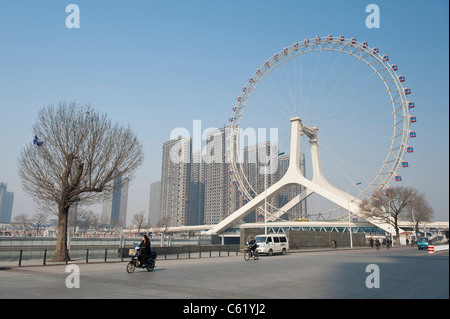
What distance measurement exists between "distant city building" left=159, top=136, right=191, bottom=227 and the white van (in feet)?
512

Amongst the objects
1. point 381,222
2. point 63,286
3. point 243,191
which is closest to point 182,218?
point 243,191

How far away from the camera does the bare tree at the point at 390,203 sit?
6300 centimetres

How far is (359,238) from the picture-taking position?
6034 cm

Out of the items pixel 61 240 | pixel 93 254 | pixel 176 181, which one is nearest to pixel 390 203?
pixel 93 254

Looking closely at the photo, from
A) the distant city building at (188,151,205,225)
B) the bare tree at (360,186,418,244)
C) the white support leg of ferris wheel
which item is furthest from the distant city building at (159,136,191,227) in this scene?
the bare tree at (360,186,418,244)

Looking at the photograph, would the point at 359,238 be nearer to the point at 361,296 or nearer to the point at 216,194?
the point at 361,296

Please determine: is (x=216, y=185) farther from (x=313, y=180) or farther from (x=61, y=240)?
(x=61, y=240)

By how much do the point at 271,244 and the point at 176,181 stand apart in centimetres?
15999

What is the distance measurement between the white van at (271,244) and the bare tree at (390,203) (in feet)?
116

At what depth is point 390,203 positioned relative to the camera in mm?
63844

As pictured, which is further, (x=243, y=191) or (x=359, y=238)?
(x=243, y=191)
